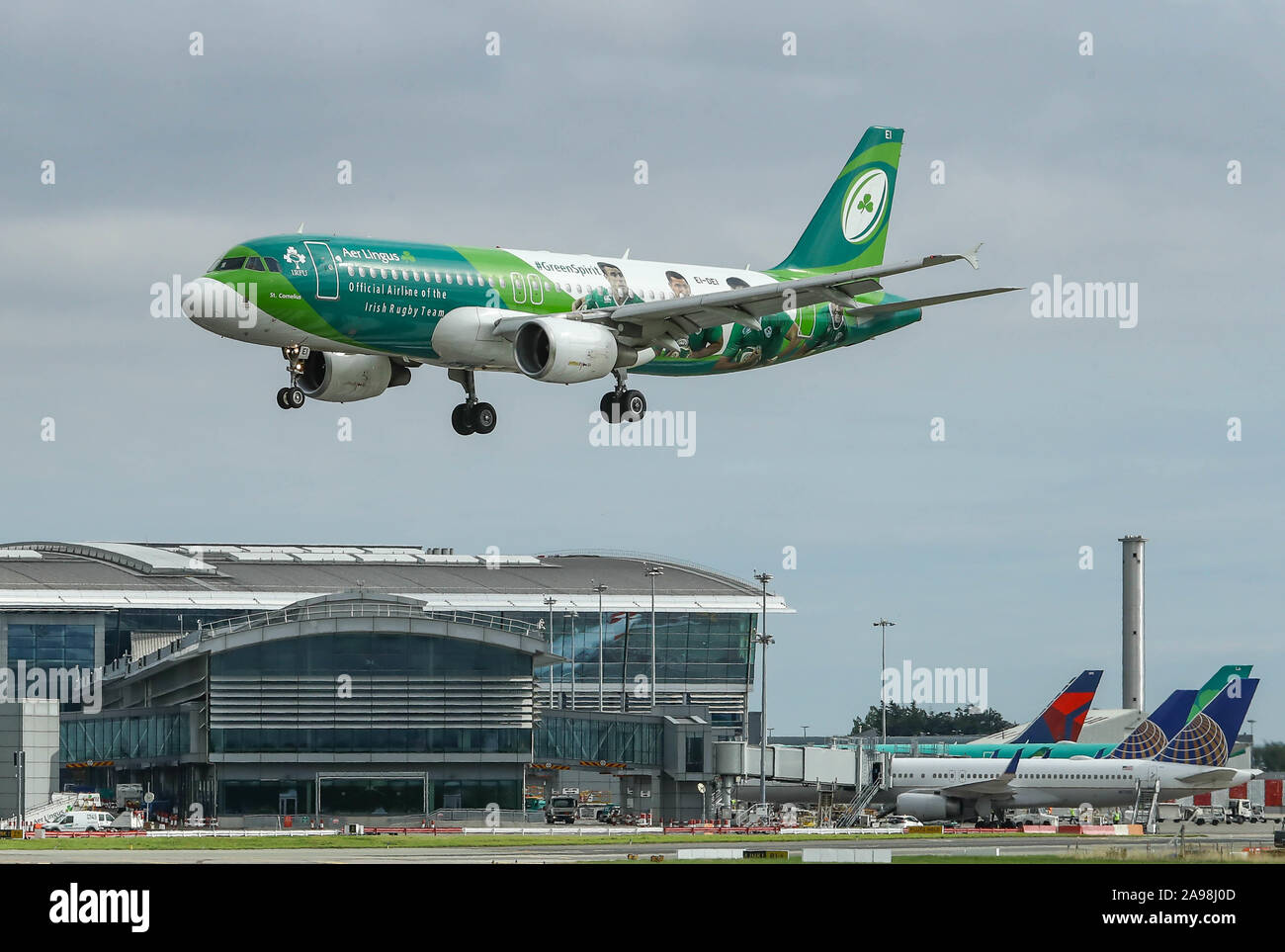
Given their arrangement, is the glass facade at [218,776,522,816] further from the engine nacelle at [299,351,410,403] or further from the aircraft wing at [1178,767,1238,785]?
the engine nacelle at [299,351,410,403]

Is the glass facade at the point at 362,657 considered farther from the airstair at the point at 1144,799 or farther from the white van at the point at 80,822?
the airstair at the point at 1144,799

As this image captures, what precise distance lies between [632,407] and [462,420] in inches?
215

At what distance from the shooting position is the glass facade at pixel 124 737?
126312mm

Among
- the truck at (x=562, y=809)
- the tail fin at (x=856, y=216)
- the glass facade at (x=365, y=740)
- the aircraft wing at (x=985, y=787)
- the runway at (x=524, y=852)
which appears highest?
the tail fin at (x=856, y=216)

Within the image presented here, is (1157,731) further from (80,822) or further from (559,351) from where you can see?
(559,351)

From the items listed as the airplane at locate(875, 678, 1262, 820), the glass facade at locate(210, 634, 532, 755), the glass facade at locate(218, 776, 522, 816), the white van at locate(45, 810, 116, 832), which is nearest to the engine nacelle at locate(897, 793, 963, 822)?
the airplane at locate(875, 678, 1262, 820)

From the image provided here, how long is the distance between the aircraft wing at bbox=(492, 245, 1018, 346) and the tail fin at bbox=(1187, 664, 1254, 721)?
73.0 meters

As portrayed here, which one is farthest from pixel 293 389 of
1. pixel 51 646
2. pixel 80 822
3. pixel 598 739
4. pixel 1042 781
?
pixel 51 646

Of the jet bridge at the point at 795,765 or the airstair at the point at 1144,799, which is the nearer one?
the airstair at the point at 1144,799

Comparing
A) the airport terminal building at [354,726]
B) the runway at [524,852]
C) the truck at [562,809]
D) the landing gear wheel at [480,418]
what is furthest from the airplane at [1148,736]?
the landing gear wheel at [480,418]

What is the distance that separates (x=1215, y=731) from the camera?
430 feet

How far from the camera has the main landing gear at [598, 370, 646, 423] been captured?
215ft

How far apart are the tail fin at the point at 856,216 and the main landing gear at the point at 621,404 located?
1304 cm

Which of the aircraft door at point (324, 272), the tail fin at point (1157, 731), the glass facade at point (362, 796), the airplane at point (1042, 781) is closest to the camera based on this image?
the aircraft door at point (324, 272)
